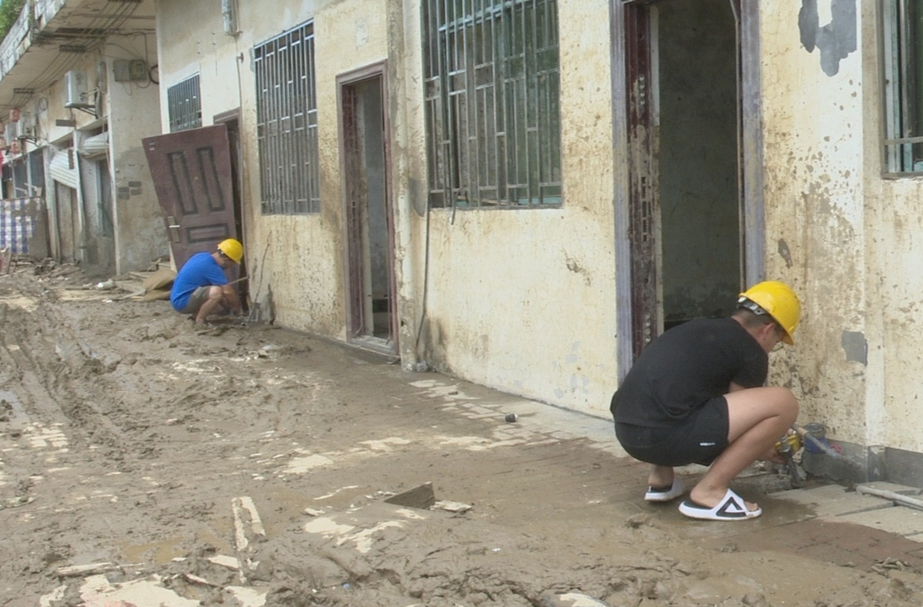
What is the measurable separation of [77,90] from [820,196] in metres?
18.1

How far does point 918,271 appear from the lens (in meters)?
4.77

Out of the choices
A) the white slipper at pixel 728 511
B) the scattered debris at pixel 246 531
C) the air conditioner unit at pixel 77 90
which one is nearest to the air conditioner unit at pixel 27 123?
the air conditioner unit at pixel 77 90

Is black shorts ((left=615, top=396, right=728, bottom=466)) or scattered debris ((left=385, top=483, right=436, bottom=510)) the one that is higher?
black shorts ((left=615, top=396, right=728, bottom=466))

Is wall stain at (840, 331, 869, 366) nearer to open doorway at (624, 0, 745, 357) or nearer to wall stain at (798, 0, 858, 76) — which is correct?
wall stain at (798, 0, 858, 76)

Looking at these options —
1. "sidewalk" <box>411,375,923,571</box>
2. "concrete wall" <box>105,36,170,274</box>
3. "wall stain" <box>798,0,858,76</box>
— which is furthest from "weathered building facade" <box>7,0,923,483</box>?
"concrete wall" <box>105,36,170,274</box>

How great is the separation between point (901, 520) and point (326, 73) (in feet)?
25.2

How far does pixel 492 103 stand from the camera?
8062 mm

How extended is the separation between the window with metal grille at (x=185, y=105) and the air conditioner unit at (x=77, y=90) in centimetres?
484

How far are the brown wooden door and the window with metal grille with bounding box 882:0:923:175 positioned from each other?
981 centimetres

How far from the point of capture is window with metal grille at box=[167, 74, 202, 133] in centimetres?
1497

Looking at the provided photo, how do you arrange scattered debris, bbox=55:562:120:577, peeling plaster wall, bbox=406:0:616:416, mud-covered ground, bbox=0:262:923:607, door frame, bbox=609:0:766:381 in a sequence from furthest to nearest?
peeling plaster wall, bbox=406:0:616:416, door frame, bbox=609:0:766:381, scattered debris, bbox=55:562:120:577, mud-covered ground, bbox=0:262:923:607

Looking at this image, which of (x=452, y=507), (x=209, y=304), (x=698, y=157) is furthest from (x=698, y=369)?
(x=209, y=304)

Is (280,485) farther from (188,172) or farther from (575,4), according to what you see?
(188,172)

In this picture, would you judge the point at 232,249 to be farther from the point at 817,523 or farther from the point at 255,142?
the point at 817,523
